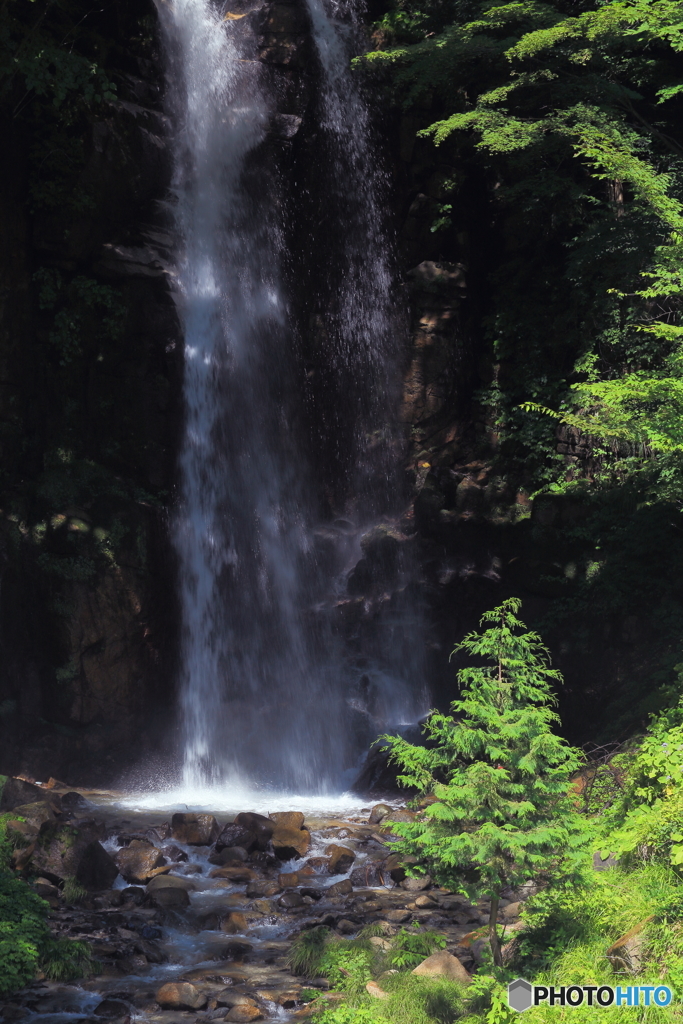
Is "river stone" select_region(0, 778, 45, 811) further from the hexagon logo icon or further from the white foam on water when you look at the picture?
the hexagon logo icon

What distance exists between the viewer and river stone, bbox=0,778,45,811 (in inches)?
382

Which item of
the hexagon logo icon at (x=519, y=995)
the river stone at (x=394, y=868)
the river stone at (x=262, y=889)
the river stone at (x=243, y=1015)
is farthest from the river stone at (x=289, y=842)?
the hexagon logo icon at (x=519, y=995)

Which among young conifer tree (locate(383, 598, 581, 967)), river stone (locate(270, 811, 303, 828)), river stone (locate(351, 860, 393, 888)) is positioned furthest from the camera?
river stone (locate(270, 811, 303, 828))

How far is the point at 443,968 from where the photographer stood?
6.29m

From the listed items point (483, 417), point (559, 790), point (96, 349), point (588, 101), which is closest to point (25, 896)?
point (559, 790)

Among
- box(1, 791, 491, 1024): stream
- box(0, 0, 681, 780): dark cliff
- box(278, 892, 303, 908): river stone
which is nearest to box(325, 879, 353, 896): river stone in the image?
box(1, 791, 491, 1024): stream

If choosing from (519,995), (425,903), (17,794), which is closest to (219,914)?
(425,903)

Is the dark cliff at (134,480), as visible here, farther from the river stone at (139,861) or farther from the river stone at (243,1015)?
the river stone at (243,1015)

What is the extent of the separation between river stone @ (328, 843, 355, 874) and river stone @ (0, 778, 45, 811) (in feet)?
11.8

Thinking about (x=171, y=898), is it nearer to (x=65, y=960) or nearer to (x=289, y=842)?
(x=65, y=960)

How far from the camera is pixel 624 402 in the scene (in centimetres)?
1000

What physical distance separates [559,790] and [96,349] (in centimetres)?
1122

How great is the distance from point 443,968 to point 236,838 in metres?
3.84

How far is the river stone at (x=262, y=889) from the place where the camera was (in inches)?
337
